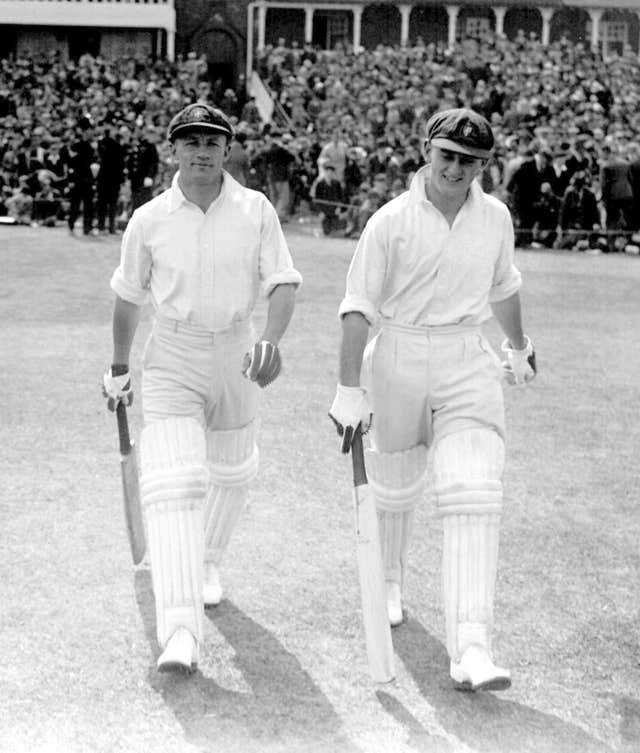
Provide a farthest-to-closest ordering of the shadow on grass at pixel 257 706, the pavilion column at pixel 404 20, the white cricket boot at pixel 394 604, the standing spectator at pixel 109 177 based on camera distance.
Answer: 1. the pavilion column at pixel 404 20
2. the standing spectator at pixel 109 177
3. the white cricket boot at pixel 394 604
4. the shadow on grass at pixel 257 706

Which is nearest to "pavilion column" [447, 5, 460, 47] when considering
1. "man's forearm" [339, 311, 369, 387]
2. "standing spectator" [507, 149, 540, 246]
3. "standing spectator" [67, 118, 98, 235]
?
"standing spectator" [507, 149, 540, 246]

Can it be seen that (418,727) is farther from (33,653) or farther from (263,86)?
(263,86)

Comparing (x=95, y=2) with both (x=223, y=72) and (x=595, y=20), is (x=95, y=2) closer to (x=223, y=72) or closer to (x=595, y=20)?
(x=223, y=72)

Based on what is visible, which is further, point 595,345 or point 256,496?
point 595,345

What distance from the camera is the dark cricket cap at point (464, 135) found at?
453cm

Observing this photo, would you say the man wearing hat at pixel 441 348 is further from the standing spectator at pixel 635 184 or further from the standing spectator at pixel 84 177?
the standing spectator at pixel 635 184

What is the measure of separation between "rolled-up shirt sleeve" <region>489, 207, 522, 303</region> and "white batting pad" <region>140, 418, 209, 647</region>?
4.20 feet

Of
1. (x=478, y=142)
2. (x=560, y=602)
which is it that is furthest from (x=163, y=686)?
(x=478, y=142)

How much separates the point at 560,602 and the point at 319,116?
26098 mm

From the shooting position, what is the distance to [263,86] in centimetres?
3697

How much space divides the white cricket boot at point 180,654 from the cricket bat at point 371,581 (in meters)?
0.59

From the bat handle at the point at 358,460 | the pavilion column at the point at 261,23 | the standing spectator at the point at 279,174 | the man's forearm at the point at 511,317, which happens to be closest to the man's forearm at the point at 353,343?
the bat handle at the point at 358,460

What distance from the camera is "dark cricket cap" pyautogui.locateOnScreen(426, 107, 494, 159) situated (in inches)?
178

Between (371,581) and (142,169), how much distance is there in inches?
736
